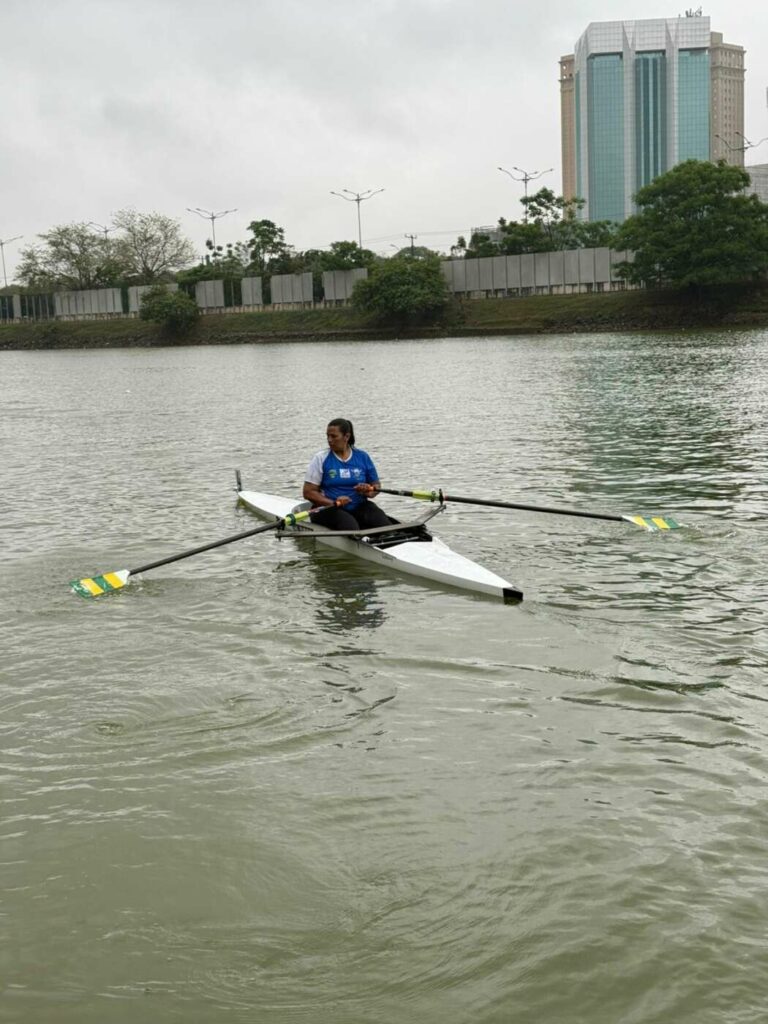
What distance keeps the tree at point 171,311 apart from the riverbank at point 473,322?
1225 millimetres

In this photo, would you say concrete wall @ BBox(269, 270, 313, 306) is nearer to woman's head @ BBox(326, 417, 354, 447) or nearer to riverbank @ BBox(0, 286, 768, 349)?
riverbank @ BBox(0, 286, 768, 349)

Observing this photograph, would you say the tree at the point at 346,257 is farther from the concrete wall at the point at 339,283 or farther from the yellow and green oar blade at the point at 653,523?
the yellow and green oar blade at the point at 653,523

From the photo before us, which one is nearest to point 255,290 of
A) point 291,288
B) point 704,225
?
point 291,288

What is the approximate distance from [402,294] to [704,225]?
3125 cm

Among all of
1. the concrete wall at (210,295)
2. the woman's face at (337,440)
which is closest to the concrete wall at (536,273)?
the concrete wall at (210,295)

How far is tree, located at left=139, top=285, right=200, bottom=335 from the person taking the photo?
126 meters

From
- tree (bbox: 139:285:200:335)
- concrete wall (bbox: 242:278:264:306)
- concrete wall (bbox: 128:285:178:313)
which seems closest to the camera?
tree (bbox: 139:285:200:335)

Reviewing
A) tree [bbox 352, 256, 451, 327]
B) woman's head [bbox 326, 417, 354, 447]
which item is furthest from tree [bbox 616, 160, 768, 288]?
woman's head [bbox 326, 417, 354, 447]

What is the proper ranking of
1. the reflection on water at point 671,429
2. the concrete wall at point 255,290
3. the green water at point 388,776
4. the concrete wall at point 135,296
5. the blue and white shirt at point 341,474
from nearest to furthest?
the green water at point 388,776 < the blue and white shirt at point 341,474 < the reflection on water at point 671,429 < the concrete wall at point 255,290 < the concrete wall at point 135,296

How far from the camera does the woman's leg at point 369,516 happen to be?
1508cm

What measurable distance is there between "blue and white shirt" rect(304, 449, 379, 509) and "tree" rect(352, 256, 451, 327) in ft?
310

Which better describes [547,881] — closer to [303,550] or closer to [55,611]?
[55,611]

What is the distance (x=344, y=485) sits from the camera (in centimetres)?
1509

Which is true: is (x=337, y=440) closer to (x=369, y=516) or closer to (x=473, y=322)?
(x=369, y=516)
